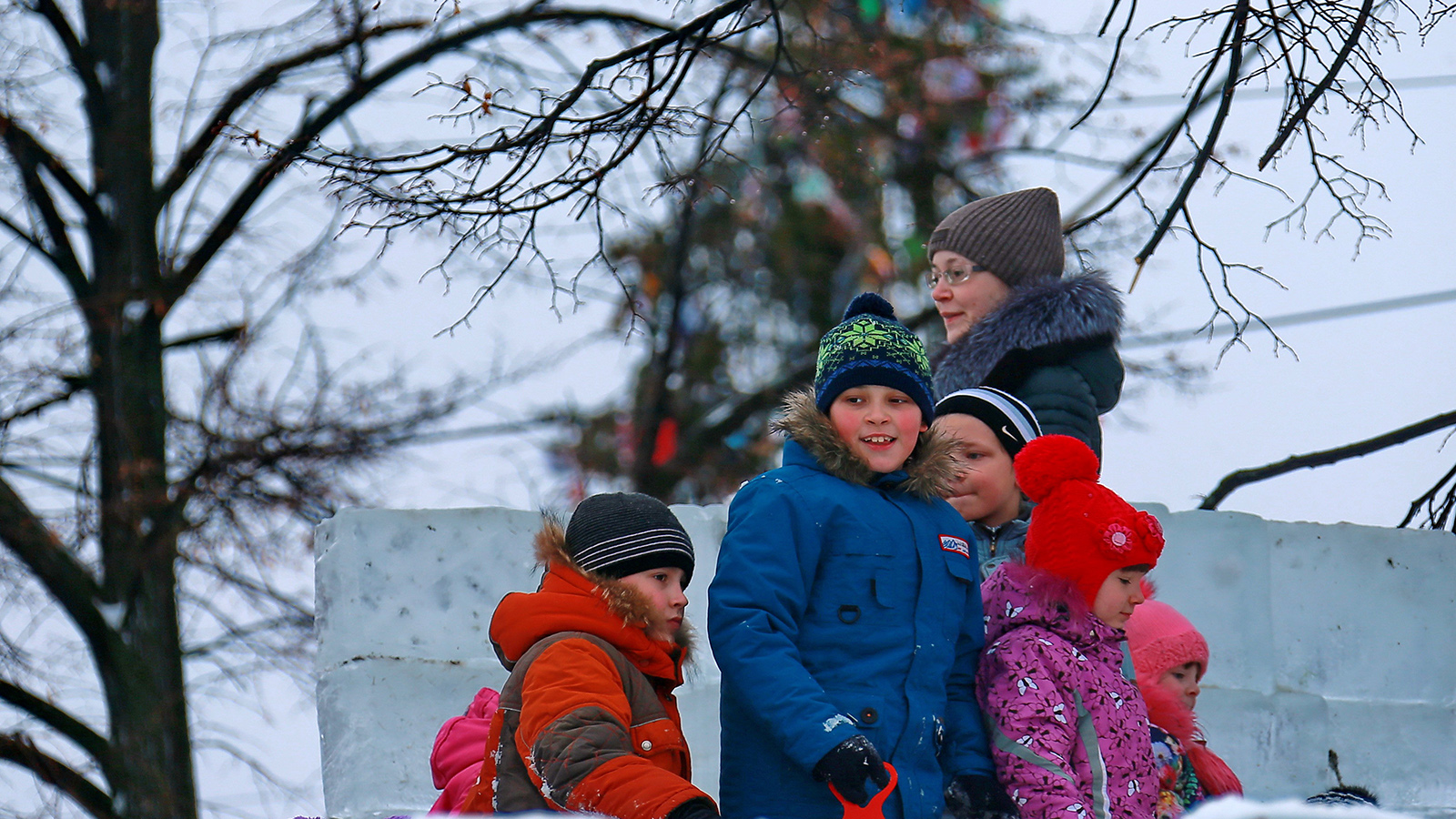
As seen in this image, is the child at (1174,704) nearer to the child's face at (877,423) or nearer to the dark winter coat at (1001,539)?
the dark winter coat at (1001,539)

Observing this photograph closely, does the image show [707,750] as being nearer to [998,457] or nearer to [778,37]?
[998,457]

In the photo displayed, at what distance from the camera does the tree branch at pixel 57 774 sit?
22.6ft

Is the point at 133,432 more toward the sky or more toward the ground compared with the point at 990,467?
more toward the sky

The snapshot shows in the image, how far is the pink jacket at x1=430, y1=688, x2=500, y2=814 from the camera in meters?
2.84

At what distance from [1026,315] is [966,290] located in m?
0.28

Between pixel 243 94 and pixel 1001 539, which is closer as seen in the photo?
pixel 1001 539

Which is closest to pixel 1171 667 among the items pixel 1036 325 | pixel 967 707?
pixel 1036 325

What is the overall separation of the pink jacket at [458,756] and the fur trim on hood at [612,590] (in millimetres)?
441

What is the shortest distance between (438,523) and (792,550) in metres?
2.15

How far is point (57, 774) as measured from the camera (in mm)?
6980

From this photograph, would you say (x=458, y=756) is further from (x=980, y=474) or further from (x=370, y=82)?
(x=370, y=82)

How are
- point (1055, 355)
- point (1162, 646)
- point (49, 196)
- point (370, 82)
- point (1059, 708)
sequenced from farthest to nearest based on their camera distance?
point (370, 82), point (49, 196), point (1162, 646), point (1055, 355), point (1059, 708)

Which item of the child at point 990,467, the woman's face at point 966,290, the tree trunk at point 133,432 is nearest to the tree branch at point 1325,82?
the woman's face at point 966,290

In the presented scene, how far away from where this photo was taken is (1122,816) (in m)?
2.55
